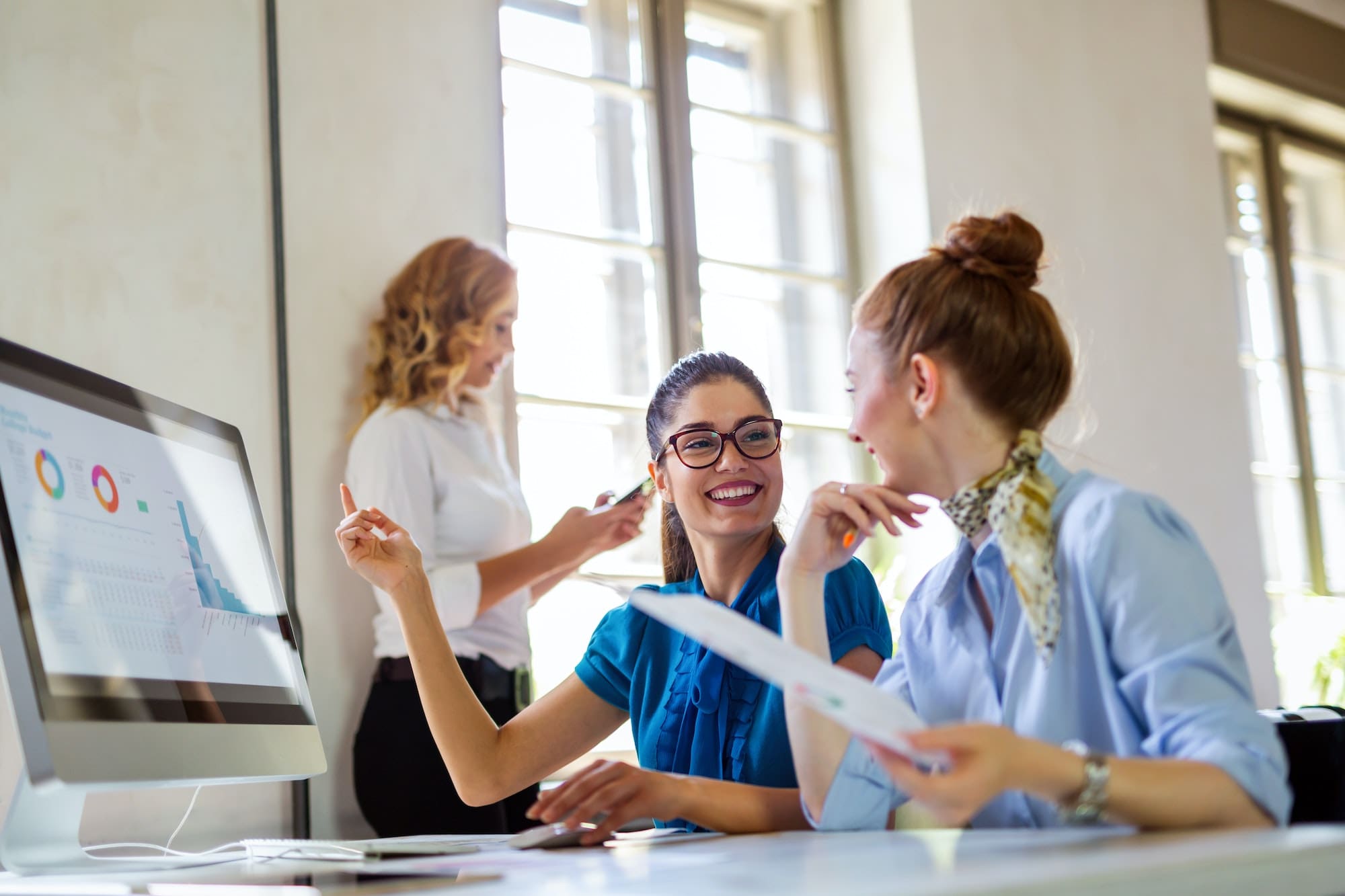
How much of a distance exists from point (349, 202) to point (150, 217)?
447mm

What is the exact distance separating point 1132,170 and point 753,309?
61.1 inches

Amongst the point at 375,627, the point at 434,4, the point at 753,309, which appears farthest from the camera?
the point at 753,309

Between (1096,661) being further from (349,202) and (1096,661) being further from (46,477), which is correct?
(349,202)

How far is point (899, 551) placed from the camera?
12.6 ft

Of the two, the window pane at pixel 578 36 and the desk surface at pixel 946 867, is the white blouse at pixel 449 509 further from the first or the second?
the desk surface at pixel 946 867

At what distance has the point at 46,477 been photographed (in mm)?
1151

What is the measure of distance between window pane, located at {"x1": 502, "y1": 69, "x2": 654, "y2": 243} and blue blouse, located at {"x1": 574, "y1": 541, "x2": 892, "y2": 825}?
5.94ft

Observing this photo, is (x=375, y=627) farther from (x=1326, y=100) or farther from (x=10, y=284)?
(x=1326, y=100)

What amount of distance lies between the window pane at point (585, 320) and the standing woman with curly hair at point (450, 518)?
526 millimetres

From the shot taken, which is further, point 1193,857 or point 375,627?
point 375,627

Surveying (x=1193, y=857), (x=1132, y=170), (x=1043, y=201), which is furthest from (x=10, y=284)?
(x=1132, y=170)

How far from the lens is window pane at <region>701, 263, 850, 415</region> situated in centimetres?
374

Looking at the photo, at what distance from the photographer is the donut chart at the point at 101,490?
1.22 meters

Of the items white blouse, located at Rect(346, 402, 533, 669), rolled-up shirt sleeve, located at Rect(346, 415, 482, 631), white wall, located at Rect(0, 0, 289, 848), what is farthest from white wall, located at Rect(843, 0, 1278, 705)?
white wall, located at Rect(0, 0, 289, 848)
